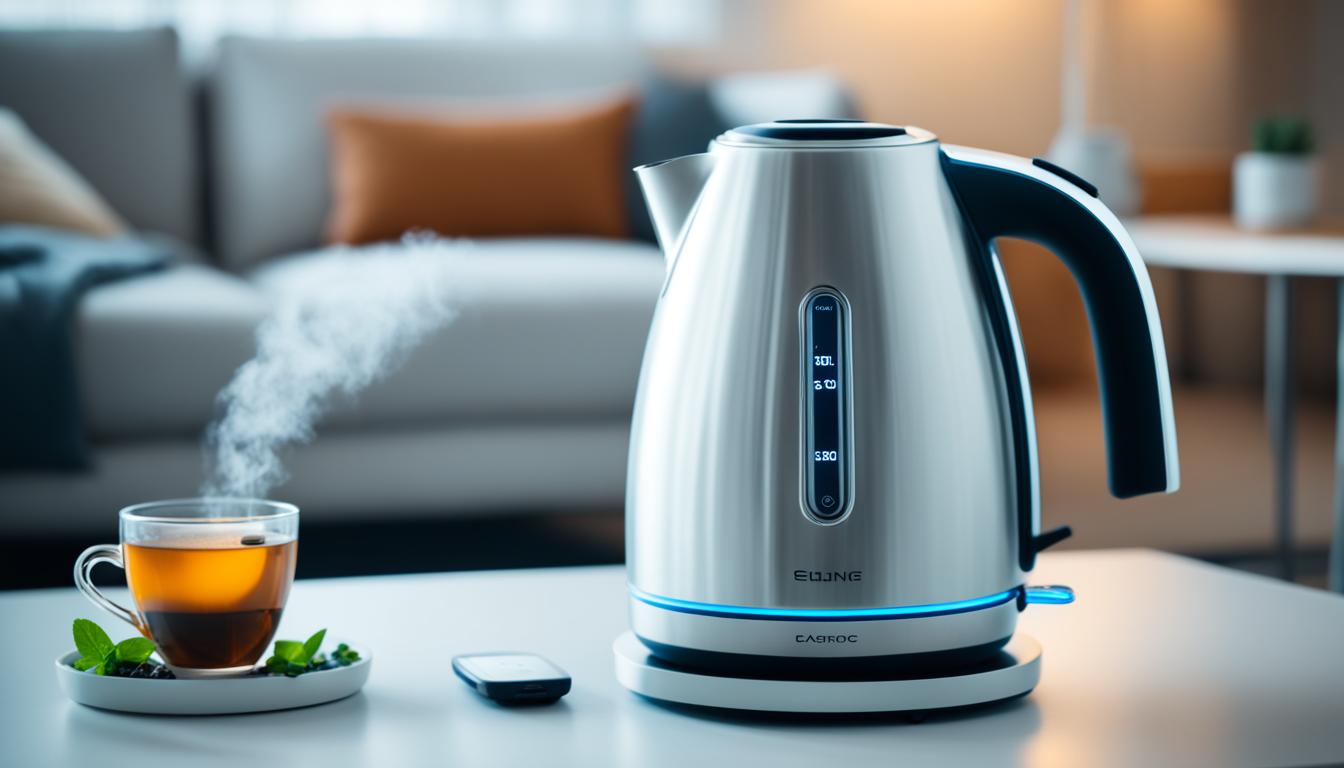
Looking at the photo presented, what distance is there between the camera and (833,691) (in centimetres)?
61

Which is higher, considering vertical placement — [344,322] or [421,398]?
[344,322]

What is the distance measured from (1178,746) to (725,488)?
0.20m

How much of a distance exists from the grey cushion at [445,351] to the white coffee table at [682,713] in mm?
1267

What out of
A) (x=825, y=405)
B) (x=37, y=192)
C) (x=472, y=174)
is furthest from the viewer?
(x=472, y=174)

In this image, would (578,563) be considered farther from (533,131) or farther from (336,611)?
(336,611)

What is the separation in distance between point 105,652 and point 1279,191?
204cm

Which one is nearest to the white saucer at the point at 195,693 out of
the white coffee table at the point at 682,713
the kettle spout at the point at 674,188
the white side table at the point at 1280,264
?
the white coffee table at the point at 682,713

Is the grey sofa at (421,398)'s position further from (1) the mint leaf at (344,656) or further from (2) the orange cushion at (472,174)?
(1) the mint leaf at (344,656)

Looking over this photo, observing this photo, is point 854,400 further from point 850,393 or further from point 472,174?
point 472,174

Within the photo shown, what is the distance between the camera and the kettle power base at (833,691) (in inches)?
24.2

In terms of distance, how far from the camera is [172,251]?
2633 mm

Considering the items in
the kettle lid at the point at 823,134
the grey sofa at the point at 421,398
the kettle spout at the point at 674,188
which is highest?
the kettle lid at the point at 823,134

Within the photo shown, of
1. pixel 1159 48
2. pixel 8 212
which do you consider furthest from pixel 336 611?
pixel 1159 48

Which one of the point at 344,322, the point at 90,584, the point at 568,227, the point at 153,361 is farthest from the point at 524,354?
the point at 90,584
